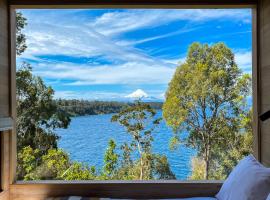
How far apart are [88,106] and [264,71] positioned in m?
1.62

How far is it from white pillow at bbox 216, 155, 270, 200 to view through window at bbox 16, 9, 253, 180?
0.95m

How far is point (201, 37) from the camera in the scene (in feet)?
11.2

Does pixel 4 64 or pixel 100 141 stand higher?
pixel 4 64

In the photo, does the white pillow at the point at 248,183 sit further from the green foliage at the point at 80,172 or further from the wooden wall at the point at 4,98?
the wooden wall at the point at 4,98

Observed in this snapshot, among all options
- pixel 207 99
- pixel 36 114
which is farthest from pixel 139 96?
pixel 36 114

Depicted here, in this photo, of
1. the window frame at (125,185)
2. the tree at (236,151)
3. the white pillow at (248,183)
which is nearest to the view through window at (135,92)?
the tree at (236,151)

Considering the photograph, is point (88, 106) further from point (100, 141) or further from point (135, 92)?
point (135, 92)

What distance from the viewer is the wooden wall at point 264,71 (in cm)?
281

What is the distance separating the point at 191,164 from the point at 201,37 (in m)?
1.23

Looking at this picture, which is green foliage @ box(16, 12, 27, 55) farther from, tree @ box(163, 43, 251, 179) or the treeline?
tree @ box(163, 43, 251, 179)

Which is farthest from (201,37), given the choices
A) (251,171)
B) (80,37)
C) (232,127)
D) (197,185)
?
(251,171)

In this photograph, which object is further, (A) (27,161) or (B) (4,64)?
(A) (27,161)

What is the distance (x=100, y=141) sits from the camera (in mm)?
3365
